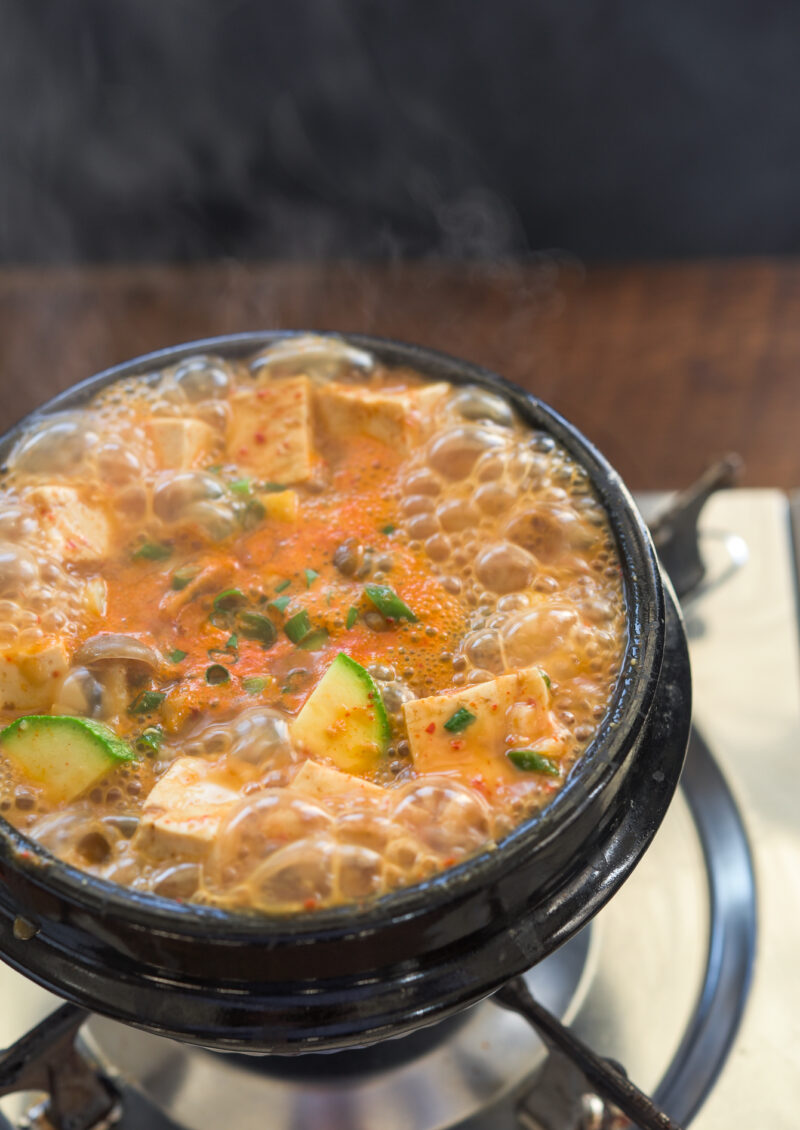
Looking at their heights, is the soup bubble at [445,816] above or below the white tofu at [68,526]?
below

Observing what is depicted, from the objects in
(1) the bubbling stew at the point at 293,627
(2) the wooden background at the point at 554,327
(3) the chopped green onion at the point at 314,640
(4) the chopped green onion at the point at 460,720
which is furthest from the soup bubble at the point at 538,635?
(2) the wooden background at the point at 554,327

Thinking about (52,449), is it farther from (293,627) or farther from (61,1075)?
(61,1075)

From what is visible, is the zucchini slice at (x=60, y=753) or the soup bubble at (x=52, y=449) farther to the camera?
the soup bubble at (x=52, y=449)

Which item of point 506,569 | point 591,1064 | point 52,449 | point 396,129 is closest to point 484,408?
point 506,569

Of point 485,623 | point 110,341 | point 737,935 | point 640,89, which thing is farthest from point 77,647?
point 640,89

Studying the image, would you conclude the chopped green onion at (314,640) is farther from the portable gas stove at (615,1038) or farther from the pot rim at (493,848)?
the portable gas stove at (615,1038)

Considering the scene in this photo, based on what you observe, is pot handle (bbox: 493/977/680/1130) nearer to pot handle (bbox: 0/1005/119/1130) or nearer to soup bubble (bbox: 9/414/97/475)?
pot handle (bbox: 0/1005/119/1130)

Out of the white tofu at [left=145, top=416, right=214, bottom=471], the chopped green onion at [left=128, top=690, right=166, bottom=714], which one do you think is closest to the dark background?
the white tofu at [left=145, top=416, right=214, bottom=471]
